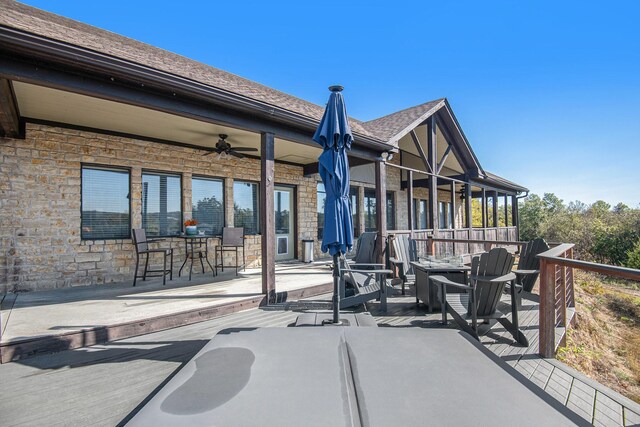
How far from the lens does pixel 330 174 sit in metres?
3.11

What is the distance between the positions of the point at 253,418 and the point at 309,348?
30.5 inches

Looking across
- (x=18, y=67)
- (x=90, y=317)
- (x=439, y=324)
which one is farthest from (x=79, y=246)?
(x=439, y=324)

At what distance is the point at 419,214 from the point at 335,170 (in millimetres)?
10126

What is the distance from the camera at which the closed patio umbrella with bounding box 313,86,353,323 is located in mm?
3025

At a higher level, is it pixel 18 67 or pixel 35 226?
pixel 18 67

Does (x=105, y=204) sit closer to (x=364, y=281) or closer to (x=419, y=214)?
(x=364, y=281)

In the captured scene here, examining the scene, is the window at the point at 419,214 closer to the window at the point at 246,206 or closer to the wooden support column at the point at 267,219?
the window at the point at 246,206

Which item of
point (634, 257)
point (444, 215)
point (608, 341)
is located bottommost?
point (608, 341)

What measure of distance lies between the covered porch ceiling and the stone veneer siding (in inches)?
11.8

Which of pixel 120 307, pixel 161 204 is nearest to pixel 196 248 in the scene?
pixel 161 204

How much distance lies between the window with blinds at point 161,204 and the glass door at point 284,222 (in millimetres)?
2532

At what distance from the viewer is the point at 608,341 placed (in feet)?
16.6

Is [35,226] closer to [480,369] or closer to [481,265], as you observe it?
[480,369]

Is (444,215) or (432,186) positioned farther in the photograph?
(444,215)
